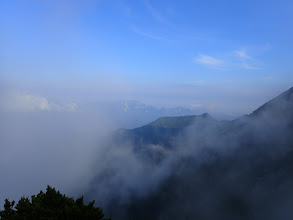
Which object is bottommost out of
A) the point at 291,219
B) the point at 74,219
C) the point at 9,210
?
the point at 291,219

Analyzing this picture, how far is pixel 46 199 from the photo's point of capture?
41.6 meters

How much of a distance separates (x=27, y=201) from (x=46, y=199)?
335cm

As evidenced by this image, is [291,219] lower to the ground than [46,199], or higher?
lower

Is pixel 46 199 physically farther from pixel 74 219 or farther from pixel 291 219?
pixel 291 219

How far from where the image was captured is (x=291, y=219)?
19862 centimetres

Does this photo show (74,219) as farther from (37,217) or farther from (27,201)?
(27,201)

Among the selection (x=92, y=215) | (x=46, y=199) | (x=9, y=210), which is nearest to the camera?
(x=92, y=215)

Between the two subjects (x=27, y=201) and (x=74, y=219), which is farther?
(x=27, y=201)

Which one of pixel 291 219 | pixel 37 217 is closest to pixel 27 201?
pixel 37 217

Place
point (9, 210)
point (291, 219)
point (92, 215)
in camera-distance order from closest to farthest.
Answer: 1. point (92, 215)
2. point (9, 210)
3. point (291, 219)

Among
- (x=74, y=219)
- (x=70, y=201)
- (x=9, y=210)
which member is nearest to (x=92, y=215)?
(x=74, y=219)

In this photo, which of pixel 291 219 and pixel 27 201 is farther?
pixel 291 219

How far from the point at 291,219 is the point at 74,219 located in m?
239

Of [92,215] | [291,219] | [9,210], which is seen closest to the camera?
[92,215]
